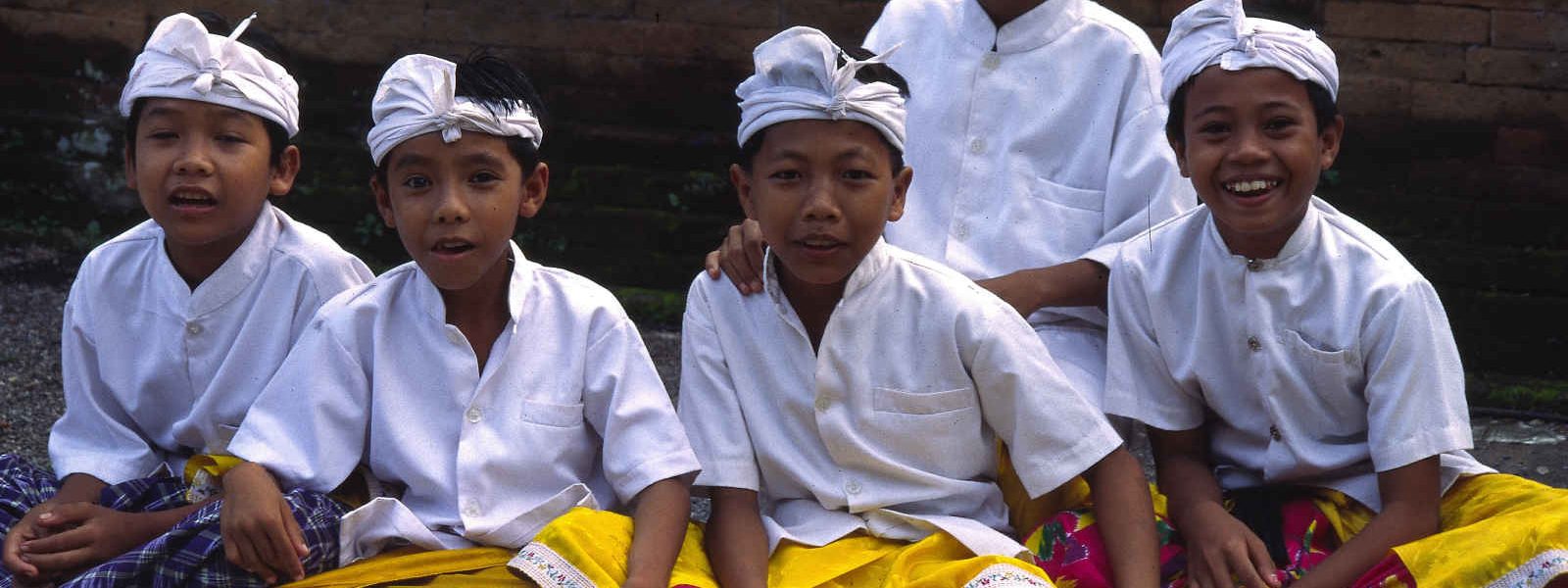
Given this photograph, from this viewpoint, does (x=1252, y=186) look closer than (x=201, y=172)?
Yes

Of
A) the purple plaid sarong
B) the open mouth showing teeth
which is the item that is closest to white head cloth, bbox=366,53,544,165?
the purple plaid sarong

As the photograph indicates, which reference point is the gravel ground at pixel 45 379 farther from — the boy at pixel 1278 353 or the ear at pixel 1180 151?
A: the ear at pixel 1180 151

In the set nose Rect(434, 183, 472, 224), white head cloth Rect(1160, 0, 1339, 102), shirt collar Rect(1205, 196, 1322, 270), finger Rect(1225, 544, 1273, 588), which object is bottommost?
finger Rect(1225, 544, 1273, 588)

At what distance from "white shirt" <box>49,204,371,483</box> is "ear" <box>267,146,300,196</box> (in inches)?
1.9

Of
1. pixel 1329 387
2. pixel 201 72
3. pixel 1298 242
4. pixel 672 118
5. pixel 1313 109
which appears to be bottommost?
pixel 1329 387

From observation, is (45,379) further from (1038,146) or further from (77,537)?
(1038,146)

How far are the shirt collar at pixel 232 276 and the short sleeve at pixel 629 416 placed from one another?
72cm

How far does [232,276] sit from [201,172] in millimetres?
214

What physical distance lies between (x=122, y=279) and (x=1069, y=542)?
1863mm

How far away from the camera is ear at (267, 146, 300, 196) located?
3.33m

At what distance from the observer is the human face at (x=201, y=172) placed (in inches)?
124

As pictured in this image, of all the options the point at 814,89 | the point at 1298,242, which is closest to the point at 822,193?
the point at 814,89

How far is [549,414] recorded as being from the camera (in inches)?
118

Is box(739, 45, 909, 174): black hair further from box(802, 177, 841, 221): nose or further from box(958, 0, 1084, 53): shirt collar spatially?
box(958, 0, 1084, 53): shirt collar
